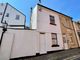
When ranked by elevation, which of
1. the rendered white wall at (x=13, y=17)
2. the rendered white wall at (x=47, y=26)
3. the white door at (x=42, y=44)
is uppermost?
the rendered white wall at (x=13, y=17)

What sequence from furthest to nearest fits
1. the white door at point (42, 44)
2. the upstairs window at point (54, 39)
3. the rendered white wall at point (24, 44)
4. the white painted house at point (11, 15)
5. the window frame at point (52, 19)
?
the white painted house at point (11, 15), the window frame at point (52, 19), the upstairs window at point (54, 39), the white door at point (42, 44), the rendered white wall at point (24, 44)

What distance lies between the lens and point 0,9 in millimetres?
17438

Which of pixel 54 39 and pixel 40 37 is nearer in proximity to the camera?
pixel 40 37

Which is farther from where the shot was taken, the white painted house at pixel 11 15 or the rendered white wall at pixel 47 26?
the white painted house at pixel 11 15

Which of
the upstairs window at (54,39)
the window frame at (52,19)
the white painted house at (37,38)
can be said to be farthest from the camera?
the window frame at (52,19)

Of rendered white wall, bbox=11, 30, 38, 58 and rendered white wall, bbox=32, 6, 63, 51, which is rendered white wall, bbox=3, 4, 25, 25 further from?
rendered white wall, bbox=11, 30, 38, 58

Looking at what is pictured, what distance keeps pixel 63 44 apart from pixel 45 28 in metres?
3.67

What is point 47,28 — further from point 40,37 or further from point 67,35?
point 67,35

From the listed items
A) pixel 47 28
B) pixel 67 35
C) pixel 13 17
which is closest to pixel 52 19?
pixel 47 28


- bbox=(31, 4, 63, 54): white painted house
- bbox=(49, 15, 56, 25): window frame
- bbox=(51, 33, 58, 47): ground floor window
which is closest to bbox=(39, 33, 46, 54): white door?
bbox=(31, 4, 63, 54): white painted house

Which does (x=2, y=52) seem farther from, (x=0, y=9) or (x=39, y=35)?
(x=0, y=9)

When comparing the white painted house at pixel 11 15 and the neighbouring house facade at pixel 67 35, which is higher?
the white painted house at pixel 11 15

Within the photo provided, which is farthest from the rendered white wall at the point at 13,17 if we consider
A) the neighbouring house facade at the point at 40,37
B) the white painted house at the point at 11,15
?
the neighbouring house facade at the point at 40,37

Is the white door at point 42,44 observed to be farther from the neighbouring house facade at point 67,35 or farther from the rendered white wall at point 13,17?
the rendered white wall at point 13,17
